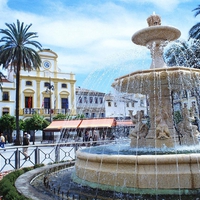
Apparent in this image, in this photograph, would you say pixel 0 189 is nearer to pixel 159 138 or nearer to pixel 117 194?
pixel 117 194

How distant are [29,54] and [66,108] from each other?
2097 centimetres

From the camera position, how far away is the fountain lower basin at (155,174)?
5.16m

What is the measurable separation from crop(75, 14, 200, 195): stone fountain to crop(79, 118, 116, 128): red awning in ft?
62.7

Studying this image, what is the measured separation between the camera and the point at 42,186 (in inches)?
239

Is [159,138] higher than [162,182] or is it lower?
higher

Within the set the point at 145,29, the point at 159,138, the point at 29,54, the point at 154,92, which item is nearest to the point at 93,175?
the point at 159,138

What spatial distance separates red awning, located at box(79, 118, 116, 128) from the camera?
27.9 meters

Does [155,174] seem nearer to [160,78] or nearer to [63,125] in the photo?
[160,78]

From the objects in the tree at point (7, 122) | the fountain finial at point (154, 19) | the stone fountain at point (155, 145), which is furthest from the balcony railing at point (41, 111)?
the stone fountain at point (155, 145)

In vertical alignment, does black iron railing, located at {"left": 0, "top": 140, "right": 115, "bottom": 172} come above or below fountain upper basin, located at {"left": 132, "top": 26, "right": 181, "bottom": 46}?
below

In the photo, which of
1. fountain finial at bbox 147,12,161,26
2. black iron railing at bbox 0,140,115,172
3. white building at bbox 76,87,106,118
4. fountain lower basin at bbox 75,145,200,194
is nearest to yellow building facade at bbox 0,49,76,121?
white building at bbox 76,87,106,118

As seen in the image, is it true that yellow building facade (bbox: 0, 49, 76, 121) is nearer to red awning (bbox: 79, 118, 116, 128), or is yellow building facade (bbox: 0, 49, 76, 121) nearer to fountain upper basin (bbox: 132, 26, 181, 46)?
red awning (bbox: 79, 118, 116, 128)

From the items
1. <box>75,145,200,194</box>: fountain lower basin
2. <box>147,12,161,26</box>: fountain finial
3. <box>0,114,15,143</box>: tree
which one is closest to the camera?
<box>75,145,200,194</box>: fountain lower basin

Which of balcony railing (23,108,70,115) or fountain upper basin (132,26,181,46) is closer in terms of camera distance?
fountain upper basin (132,26,181,46)
